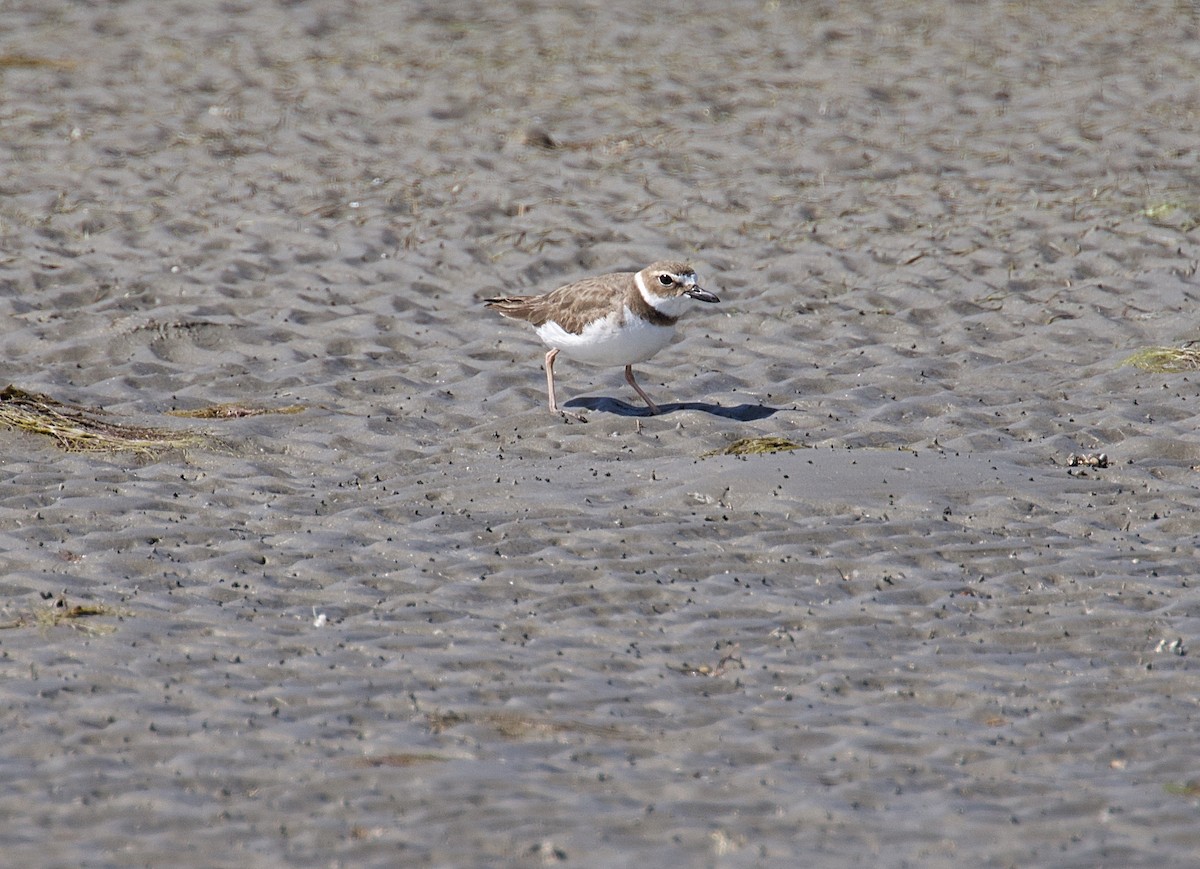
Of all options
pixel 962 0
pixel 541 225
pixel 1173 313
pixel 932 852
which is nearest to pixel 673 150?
pixel 541 225

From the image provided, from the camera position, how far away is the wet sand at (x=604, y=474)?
22.1ft

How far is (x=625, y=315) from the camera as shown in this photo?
11422 mm

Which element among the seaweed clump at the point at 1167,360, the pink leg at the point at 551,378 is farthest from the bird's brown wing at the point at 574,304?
the seaweed clump at the point at 1167,360

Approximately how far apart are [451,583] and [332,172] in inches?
377

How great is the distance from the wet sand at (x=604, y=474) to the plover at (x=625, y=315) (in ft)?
1.63

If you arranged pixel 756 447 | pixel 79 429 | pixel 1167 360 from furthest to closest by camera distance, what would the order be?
pixel 1167 360, pixel 79 429, pixel 756 447

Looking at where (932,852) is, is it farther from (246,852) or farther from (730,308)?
(730,308)

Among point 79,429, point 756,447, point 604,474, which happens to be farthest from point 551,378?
point 79,429

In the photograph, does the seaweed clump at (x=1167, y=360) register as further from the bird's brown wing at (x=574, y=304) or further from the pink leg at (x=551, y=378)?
the pink leg at (x=551, y=378)

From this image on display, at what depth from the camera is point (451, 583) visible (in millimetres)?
8852

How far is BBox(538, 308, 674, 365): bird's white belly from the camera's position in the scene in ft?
37.6

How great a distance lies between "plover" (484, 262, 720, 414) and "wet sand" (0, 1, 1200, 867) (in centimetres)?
50

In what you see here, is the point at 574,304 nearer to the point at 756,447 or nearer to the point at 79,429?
the point at 756,447

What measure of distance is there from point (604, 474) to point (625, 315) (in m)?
1.48
